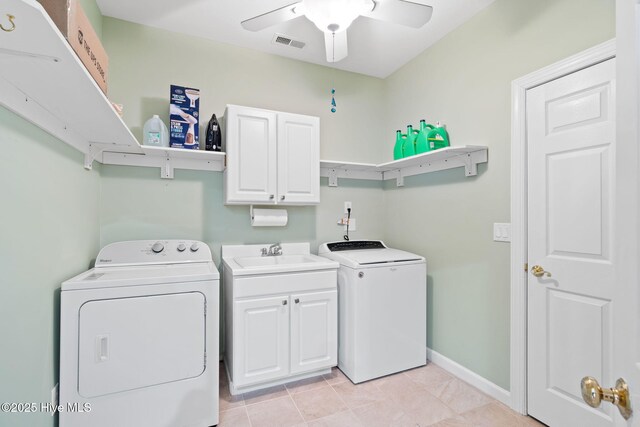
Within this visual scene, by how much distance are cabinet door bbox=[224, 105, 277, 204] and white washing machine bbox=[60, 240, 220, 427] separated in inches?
28.7

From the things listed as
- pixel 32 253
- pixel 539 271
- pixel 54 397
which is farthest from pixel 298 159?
pixel 54 397

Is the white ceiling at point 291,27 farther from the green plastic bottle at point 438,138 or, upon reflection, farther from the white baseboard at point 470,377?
the white baseboard at point 470,377

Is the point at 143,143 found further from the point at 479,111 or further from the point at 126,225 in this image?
the point at 479,111

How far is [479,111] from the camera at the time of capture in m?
2.20

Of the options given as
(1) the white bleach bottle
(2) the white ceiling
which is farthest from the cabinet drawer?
(2) the white ceiling

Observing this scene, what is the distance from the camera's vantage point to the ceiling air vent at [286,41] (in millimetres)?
2480

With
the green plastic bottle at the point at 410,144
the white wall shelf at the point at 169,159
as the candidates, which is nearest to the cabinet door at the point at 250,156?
the white wall shelf at the point at 169,159

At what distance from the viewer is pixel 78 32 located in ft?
3.27

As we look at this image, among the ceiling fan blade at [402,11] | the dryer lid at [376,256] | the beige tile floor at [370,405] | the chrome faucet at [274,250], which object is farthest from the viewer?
the chrome faucet at [274,250]

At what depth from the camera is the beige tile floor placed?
71.9 inches

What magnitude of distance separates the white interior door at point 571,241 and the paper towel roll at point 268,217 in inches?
70.2

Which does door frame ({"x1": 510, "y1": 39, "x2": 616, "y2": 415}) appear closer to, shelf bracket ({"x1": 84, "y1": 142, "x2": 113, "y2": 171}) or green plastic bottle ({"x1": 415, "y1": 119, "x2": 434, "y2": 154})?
green plastic bottle ({"x1": 415, "y1": 119, "x2": 434, "y2": 154})

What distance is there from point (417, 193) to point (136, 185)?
7.66 ft

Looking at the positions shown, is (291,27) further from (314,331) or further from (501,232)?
(314,331)
